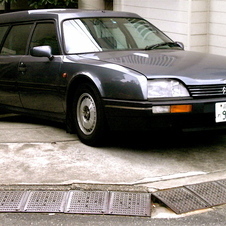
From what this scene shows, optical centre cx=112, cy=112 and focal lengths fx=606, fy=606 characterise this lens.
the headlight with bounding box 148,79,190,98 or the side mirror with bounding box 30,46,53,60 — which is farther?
the side mirror with bounding box 30,46,53,60

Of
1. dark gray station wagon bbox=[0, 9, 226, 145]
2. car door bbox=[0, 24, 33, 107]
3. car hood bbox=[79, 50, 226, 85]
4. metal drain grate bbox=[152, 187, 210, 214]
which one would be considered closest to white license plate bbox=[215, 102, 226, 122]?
dark gray station wagon bbox=[0, 9, 226, 145]

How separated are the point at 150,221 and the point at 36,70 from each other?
3066 millimetres

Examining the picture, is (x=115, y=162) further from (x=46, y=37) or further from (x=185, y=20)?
(x=185, y=20)

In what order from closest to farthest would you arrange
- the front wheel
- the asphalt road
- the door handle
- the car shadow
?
the asphalt road
the front wheel
the car shadow
the door handle

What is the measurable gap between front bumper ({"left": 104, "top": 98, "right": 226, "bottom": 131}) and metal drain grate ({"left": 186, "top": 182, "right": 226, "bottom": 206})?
769mm

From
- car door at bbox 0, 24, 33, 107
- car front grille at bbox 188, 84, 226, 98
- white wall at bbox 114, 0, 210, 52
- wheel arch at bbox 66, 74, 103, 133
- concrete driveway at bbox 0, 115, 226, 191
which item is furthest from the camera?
white wall at bbox 114, 0, 210, 52

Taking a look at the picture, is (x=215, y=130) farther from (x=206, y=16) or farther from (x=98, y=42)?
(x=206, y=16)

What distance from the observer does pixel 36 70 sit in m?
6.75

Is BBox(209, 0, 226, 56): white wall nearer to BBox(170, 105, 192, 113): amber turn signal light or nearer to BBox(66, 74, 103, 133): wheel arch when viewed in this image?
BBox(66, 74, 103, 133): wheel arch

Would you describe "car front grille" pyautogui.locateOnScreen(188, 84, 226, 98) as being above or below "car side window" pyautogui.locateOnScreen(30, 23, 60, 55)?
below

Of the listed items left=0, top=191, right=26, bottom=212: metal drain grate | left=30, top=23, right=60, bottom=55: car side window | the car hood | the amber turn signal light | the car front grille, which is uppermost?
left=30, top=23, right=60, bottom=55: car side window

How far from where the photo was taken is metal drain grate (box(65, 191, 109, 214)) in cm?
434

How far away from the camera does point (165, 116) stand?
533cm

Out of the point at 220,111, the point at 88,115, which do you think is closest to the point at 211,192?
the point at 220,111
